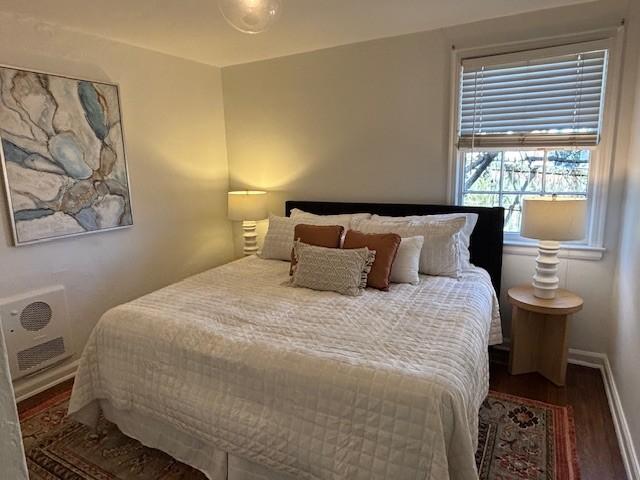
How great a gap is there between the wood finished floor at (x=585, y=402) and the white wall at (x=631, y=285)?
0.52ft

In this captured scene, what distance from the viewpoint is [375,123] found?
3209mm

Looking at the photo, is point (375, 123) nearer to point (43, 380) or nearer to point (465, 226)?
point (465, 226)

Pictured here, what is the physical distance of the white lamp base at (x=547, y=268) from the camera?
97.9 inches

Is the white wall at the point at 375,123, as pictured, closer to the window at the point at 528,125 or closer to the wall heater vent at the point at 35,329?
the window at the point at 528,125

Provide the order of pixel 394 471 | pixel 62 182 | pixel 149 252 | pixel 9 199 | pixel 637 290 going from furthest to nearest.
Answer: pixel 149 252 → pixel 62 182 → pixel 9 199 → pixel 637 290 → pixel 394 471

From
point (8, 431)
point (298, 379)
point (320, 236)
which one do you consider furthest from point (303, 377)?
point (320, 236)

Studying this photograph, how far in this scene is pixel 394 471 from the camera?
53.7 inches

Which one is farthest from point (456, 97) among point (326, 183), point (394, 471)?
point (394, 471)

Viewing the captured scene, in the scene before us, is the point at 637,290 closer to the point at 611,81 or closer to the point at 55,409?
the point at 611,81

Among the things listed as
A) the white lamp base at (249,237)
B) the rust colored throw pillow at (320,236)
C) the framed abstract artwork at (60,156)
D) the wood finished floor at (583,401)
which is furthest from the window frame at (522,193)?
the framed abstract artwork at (60,156)

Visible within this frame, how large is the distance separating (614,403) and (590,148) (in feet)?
4.96

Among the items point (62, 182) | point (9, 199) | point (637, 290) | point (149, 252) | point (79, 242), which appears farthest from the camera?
point (149, 252)

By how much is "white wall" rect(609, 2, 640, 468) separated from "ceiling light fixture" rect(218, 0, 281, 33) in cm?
202

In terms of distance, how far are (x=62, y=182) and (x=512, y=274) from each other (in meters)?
3.13
